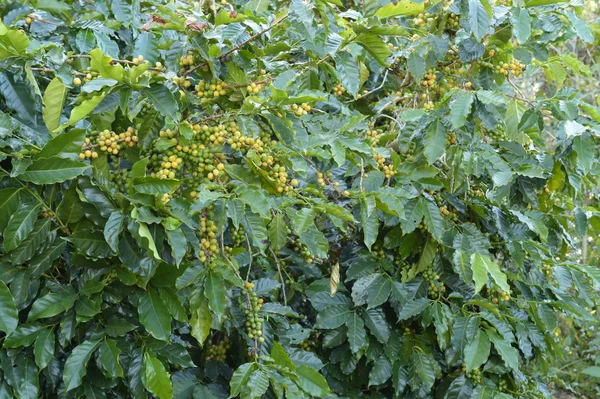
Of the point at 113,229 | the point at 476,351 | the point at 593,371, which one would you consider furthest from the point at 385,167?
the point at 593,371

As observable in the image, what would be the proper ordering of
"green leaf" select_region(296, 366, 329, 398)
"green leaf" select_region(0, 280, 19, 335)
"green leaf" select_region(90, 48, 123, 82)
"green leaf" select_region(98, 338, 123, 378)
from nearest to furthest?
1. "green leaf" select_region(90, 48, 123, 82)
2. "green leaf" select_region(0, 280, 19, 335)
3. "green leaf" select_region(98, 338, 123, 378)
4. "green leaf" select_region(296, 366, 329, 398)

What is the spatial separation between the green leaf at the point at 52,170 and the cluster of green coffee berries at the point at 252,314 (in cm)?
57

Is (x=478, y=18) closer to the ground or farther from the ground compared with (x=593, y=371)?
farther from the ground

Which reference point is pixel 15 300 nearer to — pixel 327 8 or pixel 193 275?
pixel 193 275

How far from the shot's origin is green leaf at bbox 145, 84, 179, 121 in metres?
1.63

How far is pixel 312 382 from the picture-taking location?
185 cm

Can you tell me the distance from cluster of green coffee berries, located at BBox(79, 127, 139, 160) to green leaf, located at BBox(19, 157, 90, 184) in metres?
0.10

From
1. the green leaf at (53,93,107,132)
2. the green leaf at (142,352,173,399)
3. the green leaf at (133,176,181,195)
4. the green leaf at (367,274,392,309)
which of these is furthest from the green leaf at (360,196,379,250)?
the green leaf at (53,93,107,132)

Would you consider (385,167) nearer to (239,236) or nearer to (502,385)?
(239,236)

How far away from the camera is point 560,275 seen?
253 cm

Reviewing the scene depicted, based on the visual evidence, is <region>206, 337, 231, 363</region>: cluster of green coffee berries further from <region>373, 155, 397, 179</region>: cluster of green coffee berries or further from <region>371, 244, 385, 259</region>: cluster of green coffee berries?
<region>373, 155, 397, 179</region>: cluster of green coffee berries

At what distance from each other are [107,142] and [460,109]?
100cm

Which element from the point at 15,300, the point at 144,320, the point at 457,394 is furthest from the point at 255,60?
the point at 457,394

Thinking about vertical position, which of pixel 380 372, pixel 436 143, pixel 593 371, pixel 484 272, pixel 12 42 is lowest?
pixel 593 371
